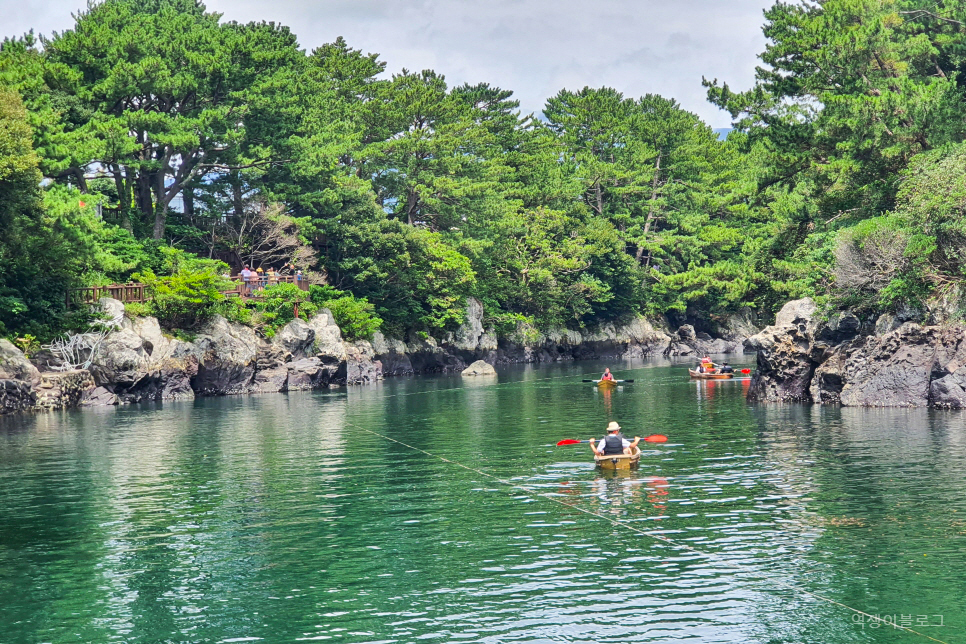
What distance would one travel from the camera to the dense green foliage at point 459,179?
143 ft

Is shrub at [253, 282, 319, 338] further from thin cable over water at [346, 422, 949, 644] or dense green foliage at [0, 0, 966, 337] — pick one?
thin cable over water at [346, 422, 949, 644]

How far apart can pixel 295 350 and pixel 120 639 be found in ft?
166

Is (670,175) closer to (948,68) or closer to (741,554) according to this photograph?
(948,68)

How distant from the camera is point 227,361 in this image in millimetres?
58750

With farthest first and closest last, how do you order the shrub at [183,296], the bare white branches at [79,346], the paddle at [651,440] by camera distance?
the shrub at [183,296] → the bare white branches at [79,346] → the paddle at [651,440]

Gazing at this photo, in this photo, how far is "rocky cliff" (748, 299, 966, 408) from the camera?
3850cm

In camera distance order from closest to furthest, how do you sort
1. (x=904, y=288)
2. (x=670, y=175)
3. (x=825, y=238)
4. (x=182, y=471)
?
(x=182, y=471) → (x=904, y=288) → (x=825, y=238) → (x=670, y=175)

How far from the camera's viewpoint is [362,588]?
54.7ft

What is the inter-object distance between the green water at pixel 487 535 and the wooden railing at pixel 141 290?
16.4 meters

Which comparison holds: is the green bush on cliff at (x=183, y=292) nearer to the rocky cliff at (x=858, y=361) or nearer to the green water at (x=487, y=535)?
the green water at (x=487, y=535)

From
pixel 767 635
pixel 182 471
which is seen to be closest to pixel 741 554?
pixel 767 635

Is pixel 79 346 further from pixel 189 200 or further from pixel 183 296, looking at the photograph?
pixel 189 200

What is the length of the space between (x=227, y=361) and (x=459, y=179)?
32311 mm

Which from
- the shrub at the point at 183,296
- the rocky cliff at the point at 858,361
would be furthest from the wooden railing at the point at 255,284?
the rocky cliff at the point at 858,361
